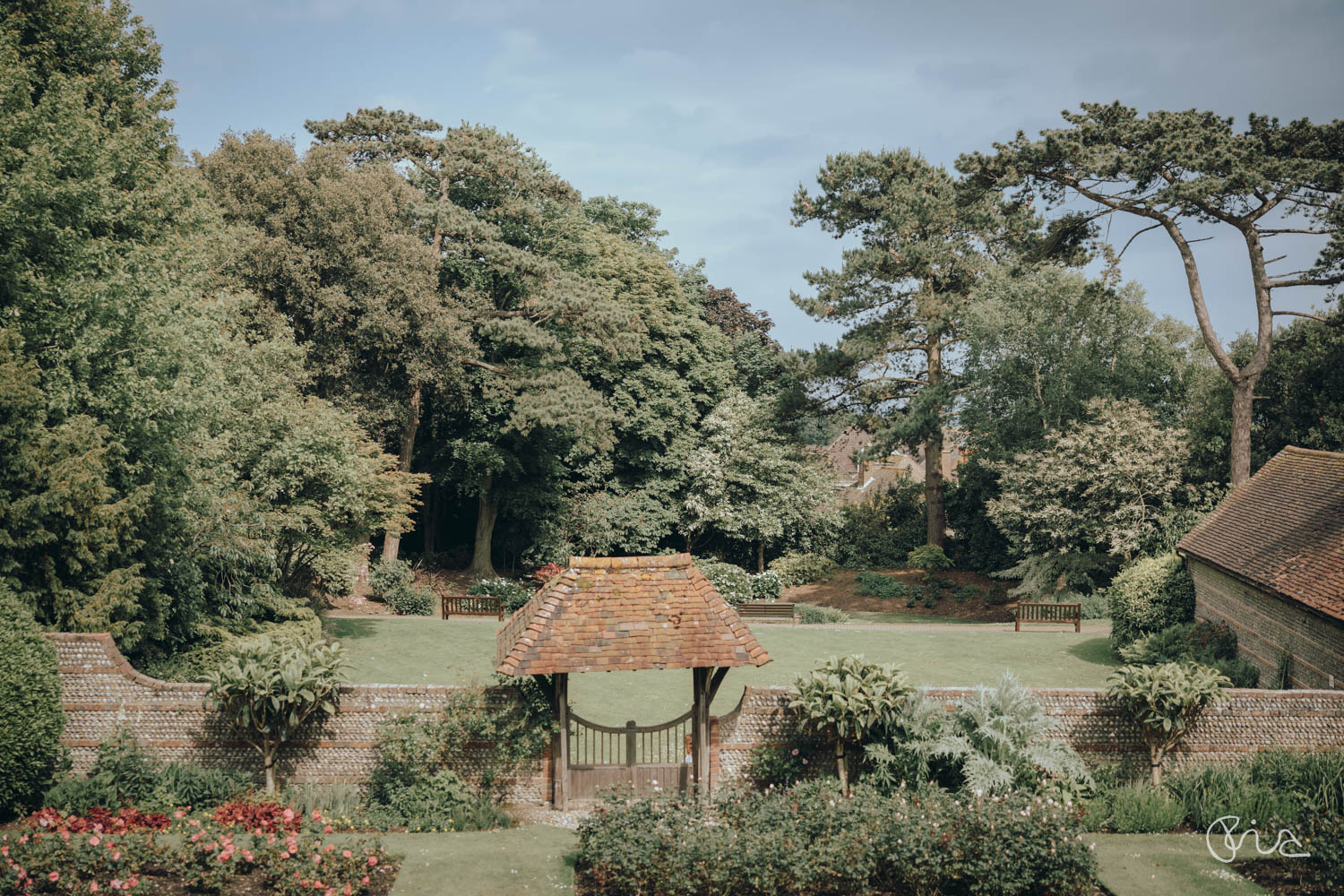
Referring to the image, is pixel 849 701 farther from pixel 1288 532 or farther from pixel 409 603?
pixel 409 603

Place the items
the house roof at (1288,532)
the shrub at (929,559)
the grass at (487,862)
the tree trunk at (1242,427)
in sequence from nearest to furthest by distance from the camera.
Answer: the grass at (487,862)
the house roof at (1288,532)
the tree trunk at (1242,427)
the shrub at (929,559)

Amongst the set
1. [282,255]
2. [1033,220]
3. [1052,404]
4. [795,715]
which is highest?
[1033,220]

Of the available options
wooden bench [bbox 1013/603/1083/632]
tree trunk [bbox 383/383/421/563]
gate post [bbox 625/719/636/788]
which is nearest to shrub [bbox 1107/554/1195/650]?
wooden bench [bbox 1013/603/1083/632]

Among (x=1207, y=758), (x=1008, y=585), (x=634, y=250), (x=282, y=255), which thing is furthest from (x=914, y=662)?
(x=634, y=250)

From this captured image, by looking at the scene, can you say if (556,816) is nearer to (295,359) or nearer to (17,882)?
(17,882)

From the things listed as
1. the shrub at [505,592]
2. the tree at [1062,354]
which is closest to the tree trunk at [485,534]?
the shrub at [505,592]

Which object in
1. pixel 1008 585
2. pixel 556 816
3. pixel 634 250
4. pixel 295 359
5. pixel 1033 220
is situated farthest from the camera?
pixel 634 250

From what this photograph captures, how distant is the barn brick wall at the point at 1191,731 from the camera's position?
531 inches

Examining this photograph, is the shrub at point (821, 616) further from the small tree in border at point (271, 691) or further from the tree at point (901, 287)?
the small tree in border at point (271, 691)

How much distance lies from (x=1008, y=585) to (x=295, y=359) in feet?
86.9

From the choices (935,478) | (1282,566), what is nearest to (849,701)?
(1282,566)

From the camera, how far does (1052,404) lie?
32.1 metres

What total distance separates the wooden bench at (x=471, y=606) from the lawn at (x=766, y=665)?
728 mm

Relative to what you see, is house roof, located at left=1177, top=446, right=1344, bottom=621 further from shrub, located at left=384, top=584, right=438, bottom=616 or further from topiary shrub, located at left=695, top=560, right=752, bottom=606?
shrub, located at left=384, top=584, right=438, bottom=616
